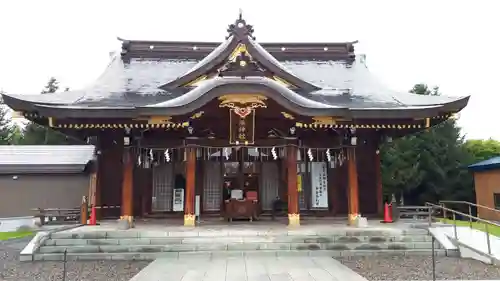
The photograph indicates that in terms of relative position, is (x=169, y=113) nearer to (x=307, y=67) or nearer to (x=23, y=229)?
(x=307, y=67)

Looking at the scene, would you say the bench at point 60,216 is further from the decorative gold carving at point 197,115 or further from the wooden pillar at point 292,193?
the wooden pillar at point 292,193

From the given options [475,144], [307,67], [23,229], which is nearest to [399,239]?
[307,67]

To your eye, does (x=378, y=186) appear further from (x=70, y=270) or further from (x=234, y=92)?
(x=70, y=270)

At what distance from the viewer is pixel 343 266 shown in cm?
805

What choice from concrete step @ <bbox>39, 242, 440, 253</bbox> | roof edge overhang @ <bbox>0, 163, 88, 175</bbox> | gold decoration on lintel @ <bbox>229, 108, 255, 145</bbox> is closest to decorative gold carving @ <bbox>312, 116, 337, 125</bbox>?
gold decoration on lintel @ <bbox>229, 108, 255, 145</bbox>

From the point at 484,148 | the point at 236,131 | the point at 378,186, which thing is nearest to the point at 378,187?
the point at 378,186

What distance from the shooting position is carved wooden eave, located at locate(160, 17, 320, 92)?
488 inches

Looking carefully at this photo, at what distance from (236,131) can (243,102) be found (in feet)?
3.46

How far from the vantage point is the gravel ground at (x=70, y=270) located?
24.1 feet

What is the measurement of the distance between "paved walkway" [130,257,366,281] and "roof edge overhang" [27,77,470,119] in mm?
4122

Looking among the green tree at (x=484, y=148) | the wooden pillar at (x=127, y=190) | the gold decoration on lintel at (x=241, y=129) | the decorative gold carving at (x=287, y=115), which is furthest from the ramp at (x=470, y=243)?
the green tree at (x=484, y=148)

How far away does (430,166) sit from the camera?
2300 centimetres

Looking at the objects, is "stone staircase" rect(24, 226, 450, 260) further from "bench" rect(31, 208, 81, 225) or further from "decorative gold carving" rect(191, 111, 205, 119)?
"bench" rect(31, 208, 81, 225)

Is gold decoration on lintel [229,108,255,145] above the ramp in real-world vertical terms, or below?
above
